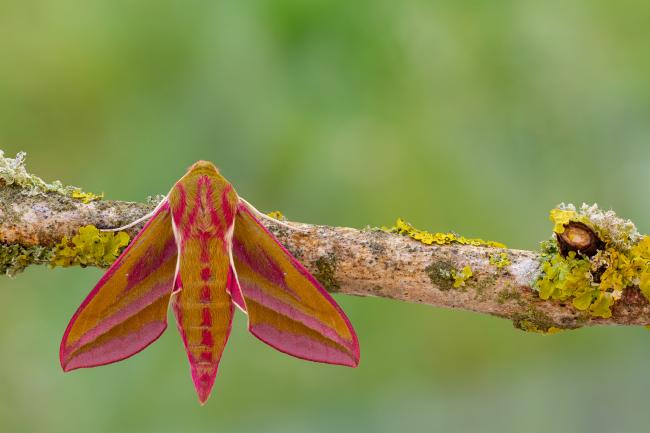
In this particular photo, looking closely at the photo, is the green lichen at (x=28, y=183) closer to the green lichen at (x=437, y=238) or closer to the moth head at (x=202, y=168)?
the moth head at (x=202, y=168)

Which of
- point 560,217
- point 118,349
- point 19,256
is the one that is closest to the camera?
Answer: point 560,217

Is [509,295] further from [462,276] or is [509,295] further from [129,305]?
[129,305]

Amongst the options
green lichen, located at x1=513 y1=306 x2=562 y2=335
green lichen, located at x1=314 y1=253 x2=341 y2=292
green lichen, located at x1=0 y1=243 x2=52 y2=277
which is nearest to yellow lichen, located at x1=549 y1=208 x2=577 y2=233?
green lichen, located at x1=513 y1=306 x2=562 y2=335

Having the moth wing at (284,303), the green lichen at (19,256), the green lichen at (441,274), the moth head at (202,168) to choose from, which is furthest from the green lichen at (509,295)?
the green lichen at (19,256)

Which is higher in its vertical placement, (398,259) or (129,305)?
(398,259)

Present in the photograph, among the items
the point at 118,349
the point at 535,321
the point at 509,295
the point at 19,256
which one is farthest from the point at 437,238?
the point at 19,256

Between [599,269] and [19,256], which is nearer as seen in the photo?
[599,269]
